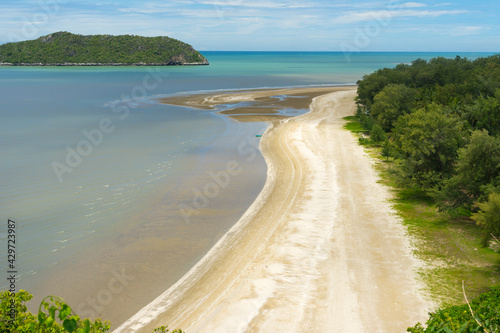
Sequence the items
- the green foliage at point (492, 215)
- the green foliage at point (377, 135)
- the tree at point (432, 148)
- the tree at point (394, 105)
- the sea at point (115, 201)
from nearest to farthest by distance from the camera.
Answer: the green foliage at point (492, 215) → the sea at point (115, 201) → the tree at point (432, 148) → the green foliage at point (377, 135) → the tree at point (394, 105)

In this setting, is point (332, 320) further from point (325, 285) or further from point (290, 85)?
point (290, 85)

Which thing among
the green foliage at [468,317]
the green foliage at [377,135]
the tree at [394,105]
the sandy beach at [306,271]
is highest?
the tree at [394,105]

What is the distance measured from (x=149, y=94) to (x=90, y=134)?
141ft

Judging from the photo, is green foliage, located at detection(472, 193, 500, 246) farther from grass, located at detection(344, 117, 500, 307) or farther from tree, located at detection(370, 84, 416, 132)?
tree, located at detection(370, 84, 416, 132)

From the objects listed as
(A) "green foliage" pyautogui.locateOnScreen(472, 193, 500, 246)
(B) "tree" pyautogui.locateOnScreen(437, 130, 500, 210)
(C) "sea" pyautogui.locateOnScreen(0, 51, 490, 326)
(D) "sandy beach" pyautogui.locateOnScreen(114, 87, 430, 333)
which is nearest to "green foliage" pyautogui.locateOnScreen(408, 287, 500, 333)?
(D) "sandy beach" pyautogui.locateOnScreen(114, 87, 430, 333)

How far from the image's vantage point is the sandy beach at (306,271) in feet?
44.7

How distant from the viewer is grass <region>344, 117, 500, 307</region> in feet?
50.9

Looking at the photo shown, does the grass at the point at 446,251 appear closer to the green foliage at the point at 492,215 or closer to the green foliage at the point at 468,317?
Result: the green foliage at the point at 492,215

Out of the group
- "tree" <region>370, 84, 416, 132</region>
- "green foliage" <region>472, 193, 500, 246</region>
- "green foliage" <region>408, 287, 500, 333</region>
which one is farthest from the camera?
"tree" <region>370, 84, 416, 132</region>

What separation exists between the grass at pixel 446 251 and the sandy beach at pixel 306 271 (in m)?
0.66

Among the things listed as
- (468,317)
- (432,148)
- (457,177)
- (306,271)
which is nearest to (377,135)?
(432,148)

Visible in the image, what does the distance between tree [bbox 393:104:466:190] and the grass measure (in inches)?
60.4

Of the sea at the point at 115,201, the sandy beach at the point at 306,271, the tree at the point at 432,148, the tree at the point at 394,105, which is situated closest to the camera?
the sandy beach at the point at 306,271

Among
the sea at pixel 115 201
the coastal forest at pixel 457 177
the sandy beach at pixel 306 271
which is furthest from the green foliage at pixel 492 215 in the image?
the sea at pixel 115 201
